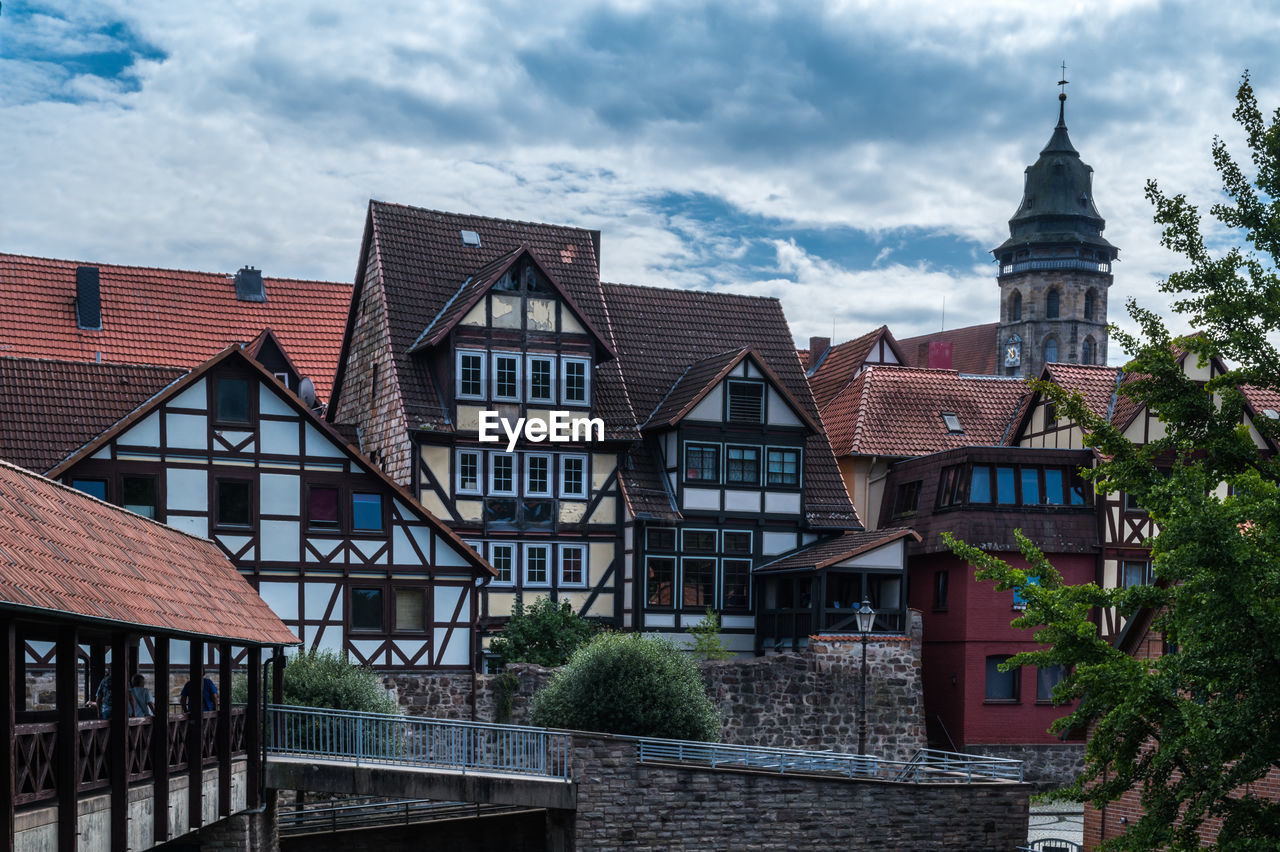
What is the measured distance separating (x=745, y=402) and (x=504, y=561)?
7053 millimetres

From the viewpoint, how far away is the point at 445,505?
38.3 metres

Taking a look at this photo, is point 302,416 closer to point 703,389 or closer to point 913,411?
point 703,389

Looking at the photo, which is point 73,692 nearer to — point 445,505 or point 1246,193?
point 1246,193

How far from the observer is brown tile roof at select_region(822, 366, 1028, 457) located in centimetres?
4478

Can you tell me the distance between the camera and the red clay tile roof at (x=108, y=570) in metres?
14.1

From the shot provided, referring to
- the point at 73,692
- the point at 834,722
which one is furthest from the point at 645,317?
the point at 73,692

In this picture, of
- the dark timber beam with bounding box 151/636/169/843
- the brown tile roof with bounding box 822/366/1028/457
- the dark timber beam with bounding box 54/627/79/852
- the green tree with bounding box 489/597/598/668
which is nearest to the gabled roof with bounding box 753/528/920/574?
the brown tile roof with bounding box 822/366/1028/457

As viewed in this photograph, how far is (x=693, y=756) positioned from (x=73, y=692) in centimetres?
1721

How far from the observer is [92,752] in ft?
53.8

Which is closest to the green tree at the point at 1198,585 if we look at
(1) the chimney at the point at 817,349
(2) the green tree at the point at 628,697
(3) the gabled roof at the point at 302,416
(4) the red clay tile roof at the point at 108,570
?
(4) the red clay tile roof at the point at 108,570

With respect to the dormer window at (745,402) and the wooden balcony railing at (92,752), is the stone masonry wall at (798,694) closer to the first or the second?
the dormer window at (745,402)

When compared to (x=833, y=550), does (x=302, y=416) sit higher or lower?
higher

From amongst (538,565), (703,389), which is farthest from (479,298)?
(538,565)

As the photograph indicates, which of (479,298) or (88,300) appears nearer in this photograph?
(479,298)
